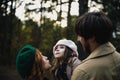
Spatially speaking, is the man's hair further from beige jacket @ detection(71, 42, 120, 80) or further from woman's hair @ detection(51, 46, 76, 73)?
woman's hair @ detection(51, 46, 76, 73)

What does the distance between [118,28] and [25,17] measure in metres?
23.9

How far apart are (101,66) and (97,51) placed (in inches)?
5.3

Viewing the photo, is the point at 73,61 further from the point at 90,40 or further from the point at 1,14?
the point at 1,14

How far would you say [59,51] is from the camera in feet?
19.7

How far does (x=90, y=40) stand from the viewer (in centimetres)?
341

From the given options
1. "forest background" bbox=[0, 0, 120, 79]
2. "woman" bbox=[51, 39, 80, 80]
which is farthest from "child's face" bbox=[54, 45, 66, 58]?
"forest background" bbox=[0, 0, 120, 79]

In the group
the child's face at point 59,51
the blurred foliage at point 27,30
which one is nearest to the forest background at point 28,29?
the blurred foliage at point 27,30

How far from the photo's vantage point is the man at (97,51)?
3.30m

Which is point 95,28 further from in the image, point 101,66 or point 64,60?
point 64,60

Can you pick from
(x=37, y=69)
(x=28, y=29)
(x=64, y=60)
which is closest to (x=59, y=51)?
(x=64, y=60)

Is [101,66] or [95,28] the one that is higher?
[95,28]

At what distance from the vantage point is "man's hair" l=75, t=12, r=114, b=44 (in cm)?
339

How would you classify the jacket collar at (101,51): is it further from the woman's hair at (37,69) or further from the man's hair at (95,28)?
the woman's hair at (37,69)

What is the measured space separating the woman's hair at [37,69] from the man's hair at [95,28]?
0.88 m
